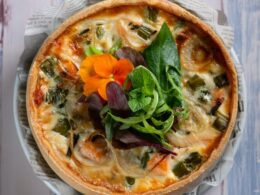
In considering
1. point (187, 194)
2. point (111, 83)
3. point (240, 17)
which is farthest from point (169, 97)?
point (240, 17)

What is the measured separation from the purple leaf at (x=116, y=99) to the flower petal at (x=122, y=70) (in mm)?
45

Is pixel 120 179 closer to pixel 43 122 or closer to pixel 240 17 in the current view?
pixel 43 122

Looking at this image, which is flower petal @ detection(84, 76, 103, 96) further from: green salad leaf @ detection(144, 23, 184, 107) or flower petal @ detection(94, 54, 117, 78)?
green salad leaf @ detection(144, 23, 184, 107)

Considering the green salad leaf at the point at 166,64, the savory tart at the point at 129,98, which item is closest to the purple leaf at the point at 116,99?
the savory tart at the point at 129,98

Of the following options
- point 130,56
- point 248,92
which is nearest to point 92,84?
point 130,56

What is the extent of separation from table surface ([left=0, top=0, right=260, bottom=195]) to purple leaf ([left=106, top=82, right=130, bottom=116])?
507mm

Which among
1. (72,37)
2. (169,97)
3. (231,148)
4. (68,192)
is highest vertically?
(72,37)

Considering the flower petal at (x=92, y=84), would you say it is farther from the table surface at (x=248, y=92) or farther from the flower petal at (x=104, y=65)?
the table surface at (x=248, y=92)

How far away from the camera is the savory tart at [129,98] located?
2229 mm

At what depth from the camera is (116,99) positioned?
2.18 m

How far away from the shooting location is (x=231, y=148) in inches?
95.1

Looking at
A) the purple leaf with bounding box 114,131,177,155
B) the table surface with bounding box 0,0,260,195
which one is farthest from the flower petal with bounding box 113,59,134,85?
the table surface with bounding box 0,0,260,195

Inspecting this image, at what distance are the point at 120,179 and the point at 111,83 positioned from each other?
0.33m

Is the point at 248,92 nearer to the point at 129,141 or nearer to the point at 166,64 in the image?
the point at 166,64
